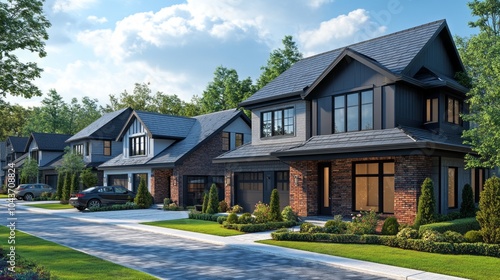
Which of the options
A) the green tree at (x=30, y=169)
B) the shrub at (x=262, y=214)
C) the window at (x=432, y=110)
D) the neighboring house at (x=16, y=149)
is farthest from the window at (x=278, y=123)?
the neighboring house at (x=16, y=149)

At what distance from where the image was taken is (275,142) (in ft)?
80.4

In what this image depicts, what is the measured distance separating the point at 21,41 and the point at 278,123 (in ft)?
43.0

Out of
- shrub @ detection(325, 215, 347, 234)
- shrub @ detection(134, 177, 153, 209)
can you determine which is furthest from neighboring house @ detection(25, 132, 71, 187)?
shrub @ detection(325, 215, 347, 234)

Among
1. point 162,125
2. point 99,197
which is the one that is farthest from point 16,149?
point 99,197

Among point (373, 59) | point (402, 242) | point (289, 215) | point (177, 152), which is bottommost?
point (402, 242)

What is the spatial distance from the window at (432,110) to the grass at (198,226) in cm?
1009

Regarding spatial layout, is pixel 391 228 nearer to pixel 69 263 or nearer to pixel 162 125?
pixel 69 263

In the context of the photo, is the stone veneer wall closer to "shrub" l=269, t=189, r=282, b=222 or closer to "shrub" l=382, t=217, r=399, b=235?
"shrub" l=382, t=217, r=399, b=235

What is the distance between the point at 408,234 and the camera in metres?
14.1

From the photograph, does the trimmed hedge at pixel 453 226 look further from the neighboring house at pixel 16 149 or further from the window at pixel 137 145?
the neighboring house at pixel 16 149

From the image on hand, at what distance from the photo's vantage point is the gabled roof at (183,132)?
104 ft

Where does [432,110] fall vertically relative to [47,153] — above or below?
above

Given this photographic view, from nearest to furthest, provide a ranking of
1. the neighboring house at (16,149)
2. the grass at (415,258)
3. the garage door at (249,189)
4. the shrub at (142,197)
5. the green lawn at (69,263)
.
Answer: the green lawn at (69,263), the grass at (415,258), the garage door at (249,189), the shrub at (142,197), the neighboring house at (16,149)

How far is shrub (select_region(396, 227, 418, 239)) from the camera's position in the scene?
14.1 metres
